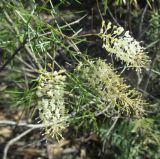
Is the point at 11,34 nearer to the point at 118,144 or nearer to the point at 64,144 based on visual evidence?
the point at 118,144

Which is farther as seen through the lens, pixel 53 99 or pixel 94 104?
pixel 94 104

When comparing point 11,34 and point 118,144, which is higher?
point 11,34

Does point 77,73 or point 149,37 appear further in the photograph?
point 149,37

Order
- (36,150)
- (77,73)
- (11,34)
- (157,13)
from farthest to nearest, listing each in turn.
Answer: (36,150) → (157,13) → (11,34) → (77,73)

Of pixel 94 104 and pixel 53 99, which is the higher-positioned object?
pixel 94 104

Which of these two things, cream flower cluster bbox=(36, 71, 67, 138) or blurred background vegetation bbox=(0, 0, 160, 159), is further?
blurred background vegetation bbox=(0, 0, 160, 159)

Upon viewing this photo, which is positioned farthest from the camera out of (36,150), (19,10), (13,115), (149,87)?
(13,115)

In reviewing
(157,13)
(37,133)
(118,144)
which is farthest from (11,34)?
(37,133)

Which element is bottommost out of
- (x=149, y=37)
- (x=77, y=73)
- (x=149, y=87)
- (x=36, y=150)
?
(x=36, y=150)

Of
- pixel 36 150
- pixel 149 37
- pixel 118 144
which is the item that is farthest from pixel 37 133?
pixel 149 37

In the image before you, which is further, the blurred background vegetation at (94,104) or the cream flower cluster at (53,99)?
the blurred background vegetation at (94,104)
